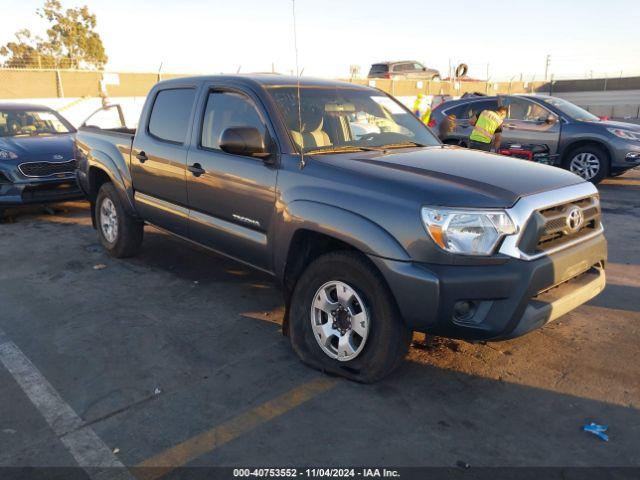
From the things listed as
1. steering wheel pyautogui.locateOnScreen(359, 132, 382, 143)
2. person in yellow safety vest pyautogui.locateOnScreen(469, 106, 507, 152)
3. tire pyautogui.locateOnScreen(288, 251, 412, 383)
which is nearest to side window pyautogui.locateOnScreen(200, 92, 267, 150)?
steering wheel pyautogui.locateOnScreen(359, 132, 382, 143)

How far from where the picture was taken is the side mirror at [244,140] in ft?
12.1

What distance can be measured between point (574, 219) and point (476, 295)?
94 centimetres

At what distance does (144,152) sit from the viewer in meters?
5.23

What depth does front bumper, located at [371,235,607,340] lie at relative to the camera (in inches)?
116

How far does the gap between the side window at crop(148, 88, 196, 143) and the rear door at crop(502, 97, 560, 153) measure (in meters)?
7.14

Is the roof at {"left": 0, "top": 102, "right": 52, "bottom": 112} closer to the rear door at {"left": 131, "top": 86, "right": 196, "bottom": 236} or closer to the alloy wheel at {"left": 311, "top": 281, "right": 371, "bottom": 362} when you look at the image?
the rear door at {"left": 131, "top": 86, "right": 196, "bottom": 236}

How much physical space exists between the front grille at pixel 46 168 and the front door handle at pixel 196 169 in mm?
4421

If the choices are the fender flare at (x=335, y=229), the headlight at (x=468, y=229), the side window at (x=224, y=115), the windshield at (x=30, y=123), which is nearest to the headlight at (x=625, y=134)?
the side window at (x=224, y=115)

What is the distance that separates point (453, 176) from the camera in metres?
3.30

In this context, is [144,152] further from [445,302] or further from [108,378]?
[445,302]

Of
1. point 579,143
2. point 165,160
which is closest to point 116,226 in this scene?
point 165,160

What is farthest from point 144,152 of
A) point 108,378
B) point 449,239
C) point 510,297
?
point 510,297

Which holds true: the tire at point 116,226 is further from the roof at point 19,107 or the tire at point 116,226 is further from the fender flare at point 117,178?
the roof at point 19,107

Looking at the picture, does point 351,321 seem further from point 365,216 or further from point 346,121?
point 346,121
